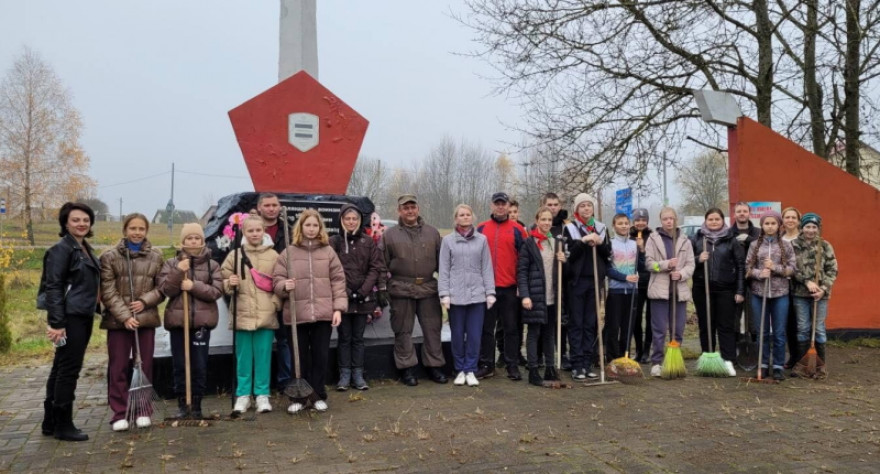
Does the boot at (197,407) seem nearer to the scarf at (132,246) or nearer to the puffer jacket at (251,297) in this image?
the puffer jacket at (251,297)

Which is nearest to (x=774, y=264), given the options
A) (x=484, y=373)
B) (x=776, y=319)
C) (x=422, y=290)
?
(x=776, y=319)

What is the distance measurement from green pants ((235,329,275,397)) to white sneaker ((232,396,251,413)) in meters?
0.05

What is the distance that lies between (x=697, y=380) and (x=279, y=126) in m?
4.98

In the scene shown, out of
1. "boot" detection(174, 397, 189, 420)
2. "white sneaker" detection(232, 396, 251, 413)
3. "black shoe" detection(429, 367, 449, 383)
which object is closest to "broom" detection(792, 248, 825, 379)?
"black shoe" detection(429, 367, 449, 383)

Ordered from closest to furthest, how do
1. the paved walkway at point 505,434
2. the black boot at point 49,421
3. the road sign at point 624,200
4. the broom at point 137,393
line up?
the paved walkway at point 505,434 → the black boot at point 49,421 → the broom at point 137,393 → the road sign at point 624,200

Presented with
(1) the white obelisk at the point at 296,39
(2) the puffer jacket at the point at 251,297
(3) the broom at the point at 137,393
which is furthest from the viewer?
(1) the white obelisk at the point at 296,39

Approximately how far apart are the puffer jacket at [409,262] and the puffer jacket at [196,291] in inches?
65.5

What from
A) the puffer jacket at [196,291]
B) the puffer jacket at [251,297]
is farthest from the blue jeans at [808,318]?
the puffer jacket at [196,291]

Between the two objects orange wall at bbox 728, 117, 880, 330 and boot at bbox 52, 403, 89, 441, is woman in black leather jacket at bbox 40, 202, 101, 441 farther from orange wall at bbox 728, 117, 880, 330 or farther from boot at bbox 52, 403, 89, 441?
orange wall at bbox 728, 117, 880, 330

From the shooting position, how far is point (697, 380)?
6.36 metres

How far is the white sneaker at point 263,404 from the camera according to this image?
16.8 ft

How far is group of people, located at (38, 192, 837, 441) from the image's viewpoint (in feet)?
15.7

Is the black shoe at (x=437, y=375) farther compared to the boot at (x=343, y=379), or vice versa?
the black shoe at (x=437, y=375)

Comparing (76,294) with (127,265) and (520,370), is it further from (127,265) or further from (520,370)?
(520,370)
